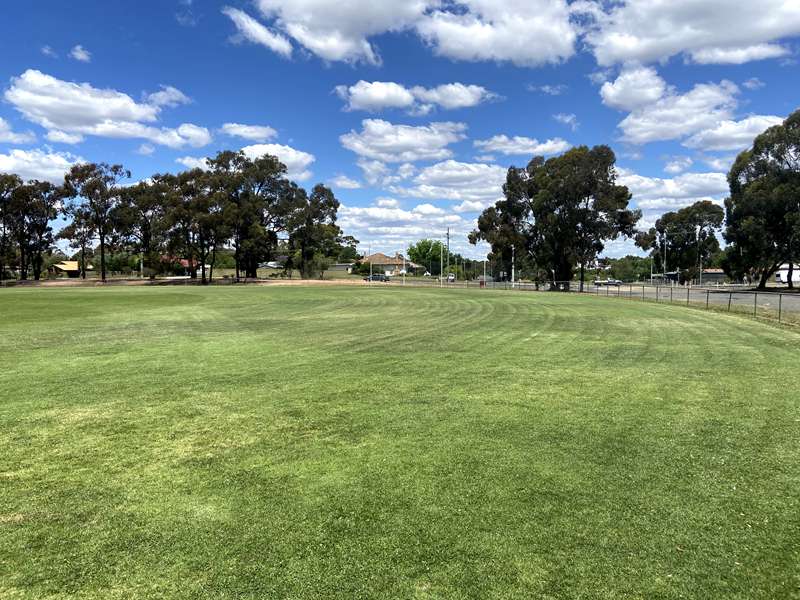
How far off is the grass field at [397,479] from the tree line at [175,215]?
66.6m

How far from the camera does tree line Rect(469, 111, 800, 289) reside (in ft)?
168

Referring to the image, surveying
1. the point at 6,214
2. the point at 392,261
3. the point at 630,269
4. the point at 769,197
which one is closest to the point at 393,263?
the point at 392,261

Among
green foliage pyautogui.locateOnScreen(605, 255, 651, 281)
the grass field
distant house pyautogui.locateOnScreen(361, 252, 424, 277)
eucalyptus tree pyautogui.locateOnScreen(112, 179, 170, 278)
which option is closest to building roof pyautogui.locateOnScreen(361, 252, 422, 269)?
distant house pyautogui.locateOnScreen(361, 252, 424, 277)

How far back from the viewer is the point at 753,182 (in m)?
52.9

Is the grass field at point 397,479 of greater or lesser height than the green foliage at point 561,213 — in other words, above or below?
below

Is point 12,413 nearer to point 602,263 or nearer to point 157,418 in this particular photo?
point 157,418

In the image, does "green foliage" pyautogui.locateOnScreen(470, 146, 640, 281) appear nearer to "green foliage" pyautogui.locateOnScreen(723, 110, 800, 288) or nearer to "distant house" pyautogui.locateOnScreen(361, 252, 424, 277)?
"green foliage" pyautogui.locateOnScreen(723, 110, 800, 288)

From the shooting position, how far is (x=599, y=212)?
2234 inches

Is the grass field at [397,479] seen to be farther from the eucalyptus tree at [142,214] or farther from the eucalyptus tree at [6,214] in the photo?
the eucalyptus tree at [6,214]

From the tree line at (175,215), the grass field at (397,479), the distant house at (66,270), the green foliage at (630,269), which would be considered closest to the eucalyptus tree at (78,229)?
the tree line at (175,215)

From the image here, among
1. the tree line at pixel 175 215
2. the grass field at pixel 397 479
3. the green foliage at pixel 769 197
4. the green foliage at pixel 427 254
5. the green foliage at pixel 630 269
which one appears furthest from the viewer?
the green foliage at pixel 427 254

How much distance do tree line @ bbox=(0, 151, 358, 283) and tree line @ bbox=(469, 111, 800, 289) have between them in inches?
1220

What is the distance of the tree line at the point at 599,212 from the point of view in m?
51.2

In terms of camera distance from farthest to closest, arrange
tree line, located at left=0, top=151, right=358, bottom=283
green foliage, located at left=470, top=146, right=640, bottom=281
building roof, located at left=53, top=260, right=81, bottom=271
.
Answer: building roof, located at left=53, top=260, right=81, bottom=271, tree line, located at left=0, top=151, right=358, bottom=283, green foliage, located at left=470, top=146, right=640, bottom=281
